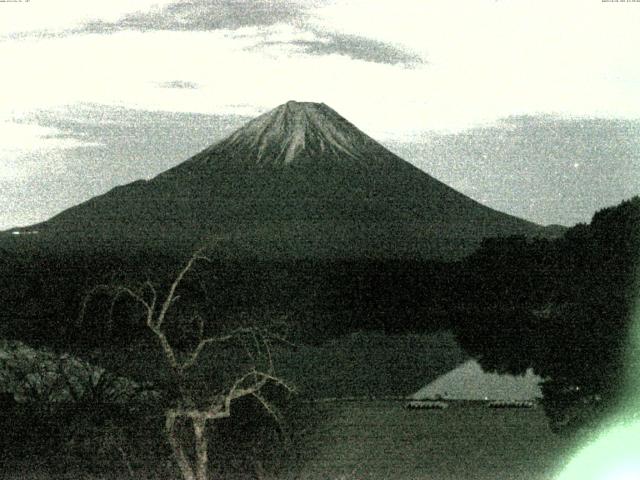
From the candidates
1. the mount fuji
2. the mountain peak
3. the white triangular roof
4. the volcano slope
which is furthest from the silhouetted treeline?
the mountain peak

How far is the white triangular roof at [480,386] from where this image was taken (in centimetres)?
1473

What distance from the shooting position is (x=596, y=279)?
1634cm

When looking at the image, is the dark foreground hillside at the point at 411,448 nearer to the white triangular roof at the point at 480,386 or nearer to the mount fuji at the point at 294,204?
the white triangular roof at the point at 480,386

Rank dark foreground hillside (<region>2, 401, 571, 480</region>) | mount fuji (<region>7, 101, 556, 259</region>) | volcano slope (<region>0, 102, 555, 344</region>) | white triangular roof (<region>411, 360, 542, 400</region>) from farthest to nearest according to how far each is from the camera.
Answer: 1. mount fuji (<region>7, 101, 556, 259</region>)
2. volcano slope (<region>0, 102, 555, 344</region>)
3. white triangular roof (<region>411, 360, 542, 400</region>)
4. dark foreground hillside (<region>2, 401, 571, 480</region>)

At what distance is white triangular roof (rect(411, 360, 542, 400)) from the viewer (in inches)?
580

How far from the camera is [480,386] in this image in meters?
16.2

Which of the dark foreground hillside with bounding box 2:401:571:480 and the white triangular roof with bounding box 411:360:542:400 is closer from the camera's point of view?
the dark foreground hillside with bounding box 2:401:571:480

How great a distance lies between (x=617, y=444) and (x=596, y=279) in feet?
30.2

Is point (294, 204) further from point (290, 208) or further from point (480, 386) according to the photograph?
point (480, 386)

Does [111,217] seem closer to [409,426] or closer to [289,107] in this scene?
[289,107]

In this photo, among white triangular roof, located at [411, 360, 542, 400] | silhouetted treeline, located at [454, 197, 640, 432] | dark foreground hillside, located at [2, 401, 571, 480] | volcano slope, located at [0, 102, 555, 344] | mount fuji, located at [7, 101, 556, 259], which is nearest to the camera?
dark foreground hillside, located at [2, 401, 571, 480]

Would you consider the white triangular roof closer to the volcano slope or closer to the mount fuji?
the volcano slope

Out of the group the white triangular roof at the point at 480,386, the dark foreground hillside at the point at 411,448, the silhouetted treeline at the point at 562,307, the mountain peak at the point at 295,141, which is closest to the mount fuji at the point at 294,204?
the mountain peak at the point at 295,141

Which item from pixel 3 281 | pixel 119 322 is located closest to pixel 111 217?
pixel 3 281
